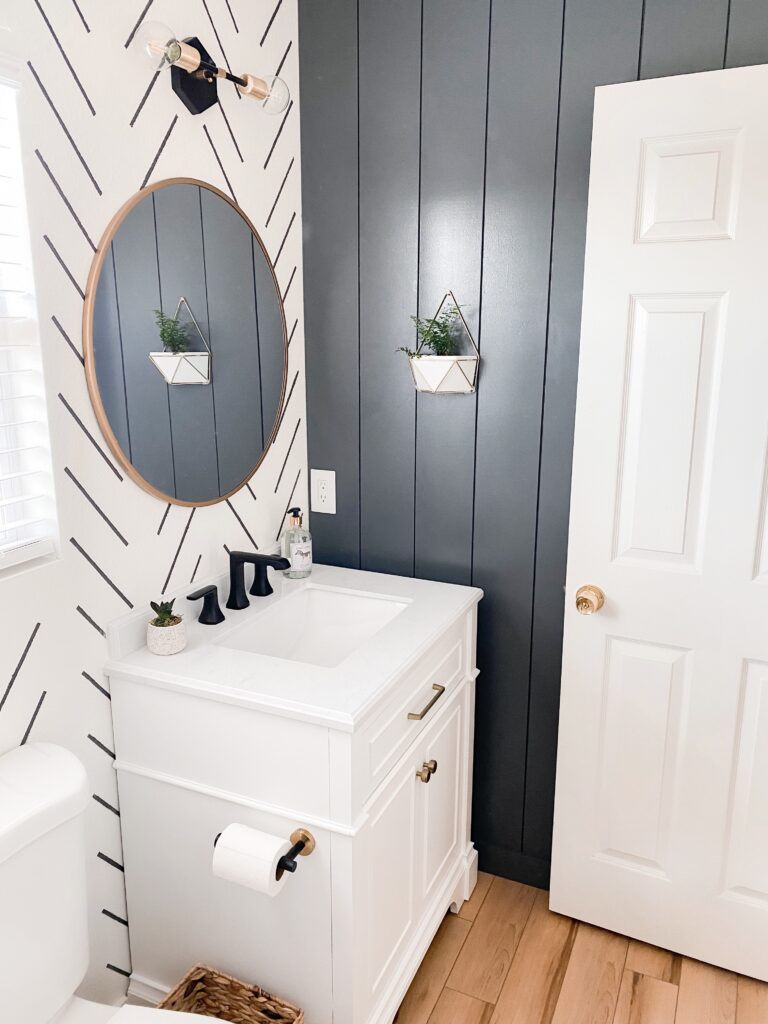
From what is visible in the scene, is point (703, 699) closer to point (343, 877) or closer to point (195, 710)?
point (343, 877)

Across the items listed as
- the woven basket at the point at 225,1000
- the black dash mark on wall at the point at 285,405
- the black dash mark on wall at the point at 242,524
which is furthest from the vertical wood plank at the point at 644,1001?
the black dash mark on wall at the point at 285,405

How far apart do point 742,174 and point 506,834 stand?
1.72 meters

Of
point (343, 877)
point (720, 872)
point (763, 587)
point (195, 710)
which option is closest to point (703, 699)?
point (763, 587)

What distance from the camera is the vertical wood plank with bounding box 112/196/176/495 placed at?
152 cm

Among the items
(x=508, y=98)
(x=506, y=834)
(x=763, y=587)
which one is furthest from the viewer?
(x=506, y=834)

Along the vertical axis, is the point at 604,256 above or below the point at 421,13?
below

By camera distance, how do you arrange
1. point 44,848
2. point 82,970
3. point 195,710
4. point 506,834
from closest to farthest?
point 44,848 → point 82,970 → point 195,710 → point 506,834

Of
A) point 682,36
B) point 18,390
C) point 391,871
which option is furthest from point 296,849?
point 682,36

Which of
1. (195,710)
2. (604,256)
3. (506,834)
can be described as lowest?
(506,834)

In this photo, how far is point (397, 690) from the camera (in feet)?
5.16

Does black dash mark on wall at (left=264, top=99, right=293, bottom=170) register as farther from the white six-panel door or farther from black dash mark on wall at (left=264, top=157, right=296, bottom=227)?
the white six-panel door

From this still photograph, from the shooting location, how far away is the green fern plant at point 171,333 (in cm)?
162

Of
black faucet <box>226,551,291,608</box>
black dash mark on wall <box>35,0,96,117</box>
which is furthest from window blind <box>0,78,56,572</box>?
black faucet <box>226,551,291,608</box>

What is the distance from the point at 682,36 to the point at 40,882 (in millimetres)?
2010
